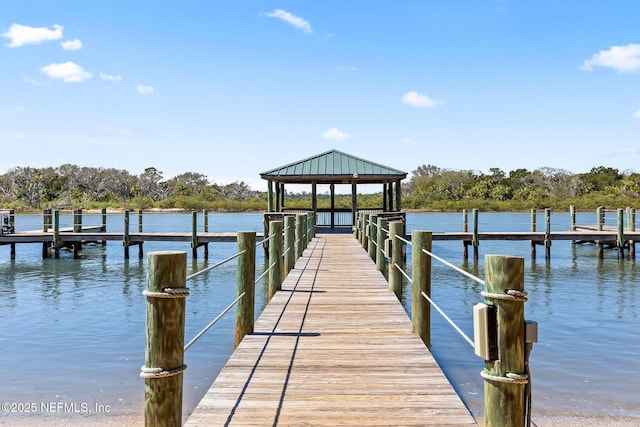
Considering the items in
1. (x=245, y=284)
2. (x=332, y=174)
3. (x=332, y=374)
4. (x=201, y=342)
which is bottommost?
(x=201, y=342)

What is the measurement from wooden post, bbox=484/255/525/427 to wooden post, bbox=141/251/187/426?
1.72 metres

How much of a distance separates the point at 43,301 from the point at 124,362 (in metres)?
7.09

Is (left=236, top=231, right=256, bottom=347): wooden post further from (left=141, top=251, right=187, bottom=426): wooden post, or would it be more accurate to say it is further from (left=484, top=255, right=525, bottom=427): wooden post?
(left=484, top=255, right=525, bottom=427): wooden post

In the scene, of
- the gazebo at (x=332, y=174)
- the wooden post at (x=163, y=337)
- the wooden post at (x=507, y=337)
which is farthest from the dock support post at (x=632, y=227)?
the wooden post at (x=163, y=337)

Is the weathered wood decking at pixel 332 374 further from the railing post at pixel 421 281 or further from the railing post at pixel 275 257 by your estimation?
the railing post at pixel 275 257

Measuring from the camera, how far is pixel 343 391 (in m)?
3.92

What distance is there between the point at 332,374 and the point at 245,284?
173 cm

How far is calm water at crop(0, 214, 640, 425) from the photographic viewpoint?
6605 mm

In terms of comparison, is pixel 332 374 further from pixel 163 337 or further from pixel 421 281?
pixel 163 337

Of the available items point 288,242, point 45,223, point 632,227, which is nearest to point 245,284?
point 288,242

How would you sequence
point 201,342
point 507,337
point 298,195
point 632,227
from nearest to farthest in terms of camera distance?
point 507,337
point 201,342
point 632,227
point 298,195

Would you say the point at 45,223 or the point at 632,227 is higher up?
the point at 45,223

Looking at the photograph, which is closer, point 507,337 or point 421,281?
point 507,337

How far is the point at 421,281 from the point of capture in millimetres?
5359
